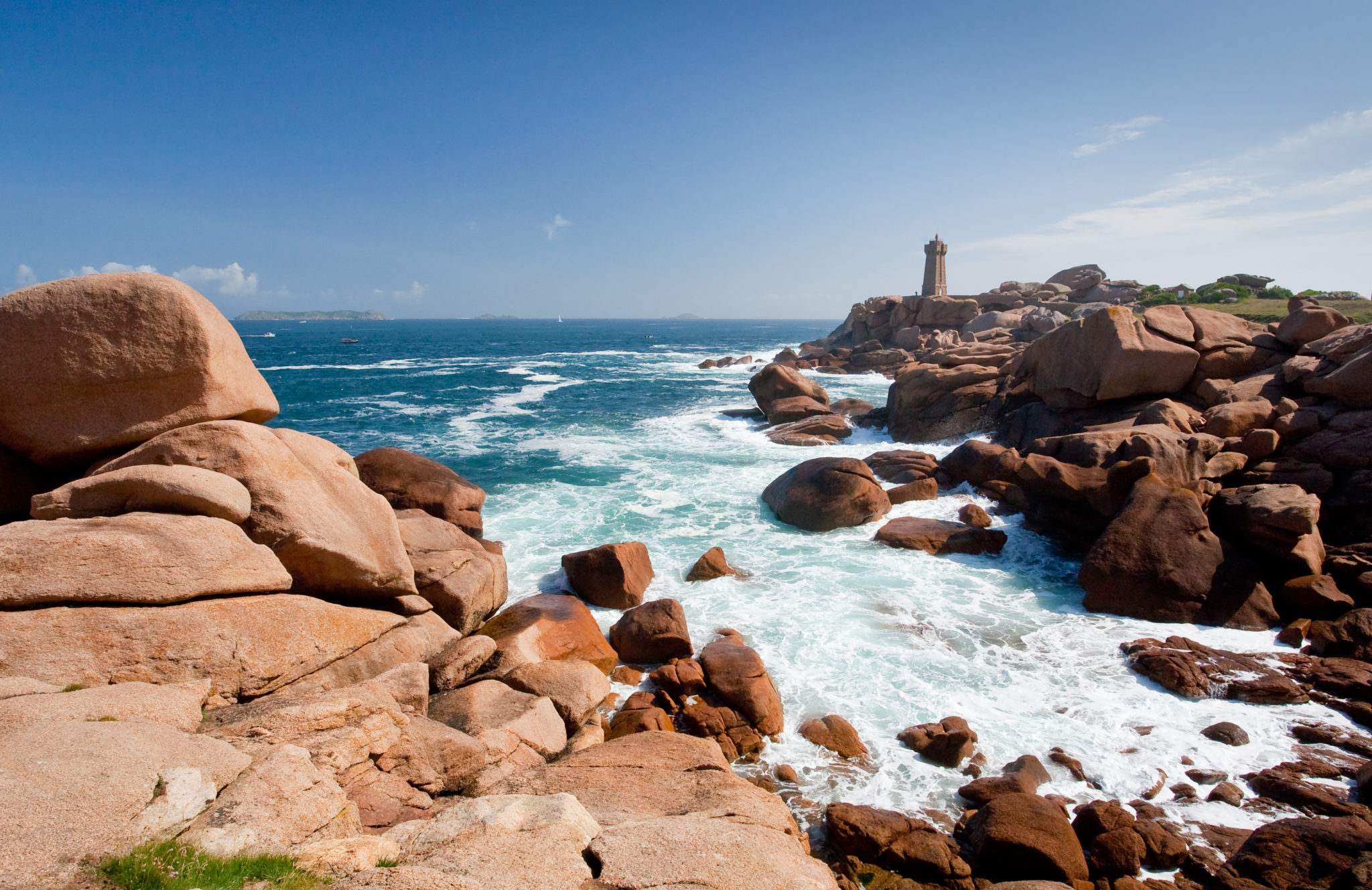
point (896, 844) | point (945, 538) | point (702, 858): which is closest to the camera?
point (702, 858)

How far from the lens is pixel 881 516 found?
20.5 meters

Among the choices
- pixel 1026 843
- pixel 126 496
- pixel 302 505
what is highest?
pixel 126 496

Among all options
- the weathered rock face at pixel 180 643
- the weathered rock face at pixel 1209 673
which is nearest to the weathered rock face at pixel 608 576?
the weathered rock face at pixel 180 643

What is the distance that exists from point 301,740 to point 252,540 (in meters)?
3.64

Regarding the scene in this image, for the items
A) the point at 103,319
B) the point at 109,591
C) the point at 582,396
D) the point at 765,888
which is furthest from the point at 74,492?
the point at 582,396

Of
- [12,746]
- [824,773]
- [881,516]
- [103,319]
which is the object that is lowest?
[824,773]

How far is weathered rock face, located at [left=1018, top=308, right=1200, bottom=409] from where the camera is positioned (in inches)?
864

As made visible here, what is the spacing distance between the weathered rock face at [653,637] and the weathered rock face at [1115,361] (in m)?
18.0

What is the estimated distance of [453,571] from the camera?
41.3 feet

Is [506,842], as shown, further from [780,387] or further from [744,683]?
[780,387]

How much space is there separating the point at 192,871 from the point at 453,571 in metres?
8.20

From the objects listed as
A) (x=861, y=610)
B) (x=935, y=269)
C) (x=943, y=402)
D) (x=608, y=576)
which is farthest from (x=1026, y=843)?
(x=935, y=269)

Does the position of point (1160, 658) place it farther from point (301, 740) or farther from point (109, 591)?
point (109, 591)

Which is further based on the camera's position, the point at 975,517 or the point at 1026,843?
the point at 975,517
